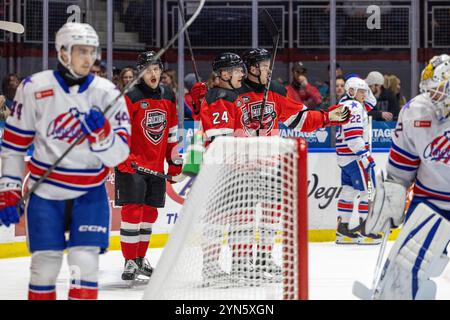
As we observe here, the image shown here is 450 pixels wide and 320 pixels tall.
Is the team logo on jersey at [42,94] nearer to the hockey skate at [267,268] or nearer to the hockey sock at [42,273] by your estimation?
→ the hockey sock at [42,273]

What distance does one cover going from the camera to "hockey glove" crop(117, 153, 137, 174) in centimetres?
619

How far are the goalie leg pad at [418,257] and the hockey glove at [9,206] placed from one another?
4.54ft

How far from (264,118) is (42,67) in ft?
9.71

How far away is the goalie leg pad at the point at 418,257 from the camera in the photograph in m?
4.24

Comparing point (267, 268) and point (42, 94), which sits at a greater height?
point (42, 94)

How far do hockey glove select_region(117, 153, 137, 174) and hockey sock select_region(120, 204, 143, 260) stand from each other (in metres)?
0.20

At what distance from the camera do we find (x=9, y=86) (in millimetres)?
8602

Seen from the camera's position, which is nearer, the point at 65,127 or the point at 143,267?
the point at 65,127

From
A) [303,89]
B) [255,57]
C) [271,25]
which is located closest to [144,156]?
[255,57]

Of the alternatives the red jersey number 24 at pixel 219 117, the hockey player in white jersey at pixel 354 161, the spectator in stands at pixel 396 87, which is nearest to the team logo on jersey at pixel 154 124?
the red jersey number 24 at pixel 219 117

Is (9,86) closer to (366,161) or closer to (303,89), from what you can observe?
(303,89)

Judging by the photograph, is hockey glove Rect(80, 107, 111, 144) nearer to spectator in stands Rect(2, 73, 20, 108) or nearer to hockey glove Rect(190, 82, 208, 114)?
hockey glove Rect(190, 82, 208, 114)

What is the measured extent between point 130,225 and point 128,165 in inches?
13.3
